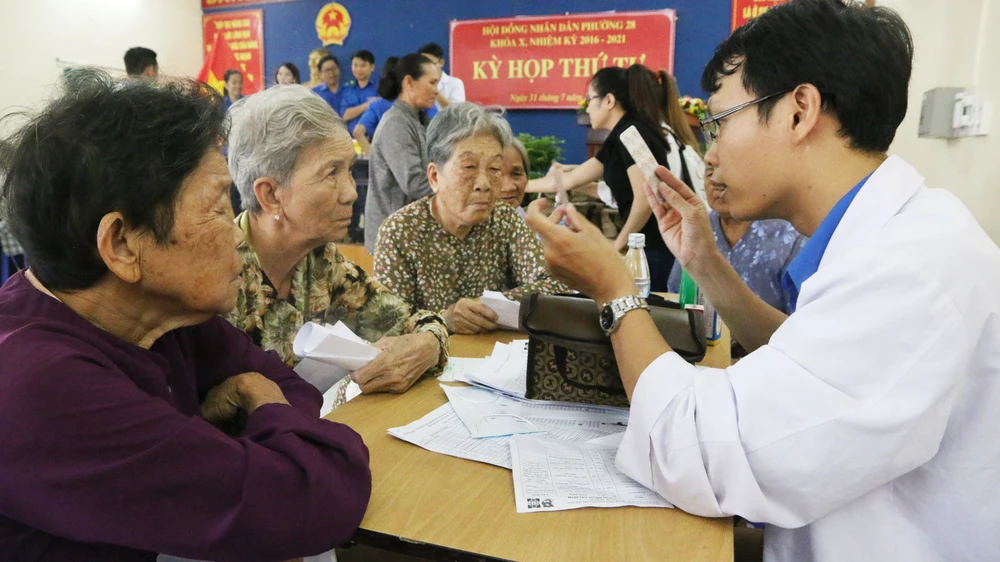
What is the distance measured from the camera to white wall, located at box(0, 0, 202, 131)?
5758mm

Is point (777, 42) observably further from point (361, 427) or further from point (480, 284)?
point (480, 284)

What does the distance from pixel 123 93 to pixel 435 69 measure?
3240 millimetres

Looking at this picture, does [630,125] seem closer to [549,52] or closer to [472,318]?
[472,318]

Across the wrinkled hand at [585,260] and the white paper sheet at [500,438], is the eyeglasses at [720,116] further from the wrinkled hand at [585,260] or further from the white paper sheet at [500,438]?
the white paper sheet at [500,438]

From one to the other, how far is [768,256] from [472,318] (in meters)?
0.95

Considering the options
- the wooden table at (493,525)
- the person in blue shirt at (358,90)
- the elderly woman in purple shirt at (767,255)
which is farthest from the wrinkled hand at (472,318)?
the person in blue shirt at (358,90)

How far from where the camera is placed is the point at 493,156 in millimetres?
2279

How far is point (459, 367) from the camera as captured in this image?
5.15ft

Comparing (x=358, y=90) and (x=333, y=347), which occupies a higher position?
(x=358, y=90)

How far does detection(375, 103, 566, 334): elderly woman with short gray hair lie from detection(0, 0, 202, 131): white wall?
4076 mm

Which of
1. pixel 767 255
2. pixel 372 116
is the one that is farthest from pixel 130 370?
pixel 372 116

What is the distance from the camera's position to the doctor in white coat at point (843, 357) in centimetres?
81

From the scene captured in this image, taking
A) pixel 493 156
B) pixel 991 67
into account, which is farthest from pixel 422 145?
pixel 991 67

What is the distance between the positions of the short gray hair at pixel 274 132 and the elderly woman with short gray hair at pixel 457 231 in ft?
1.99
